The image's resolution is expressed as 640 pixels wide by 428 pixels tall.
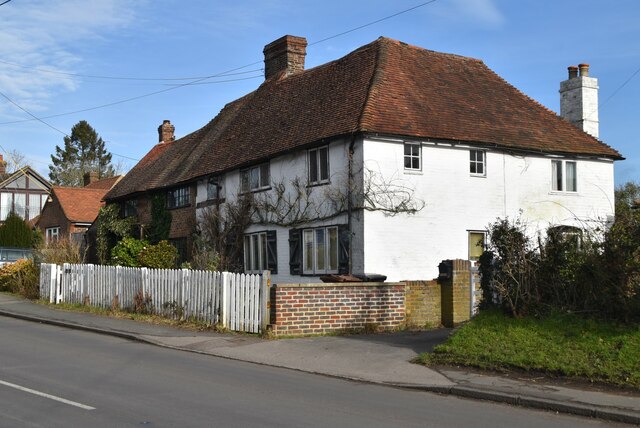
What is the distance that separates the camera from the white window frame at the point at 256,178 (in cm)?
2492

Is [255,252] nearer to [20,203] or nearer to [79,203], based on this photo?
[79,203]

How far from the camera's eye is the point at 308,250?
75.8ft

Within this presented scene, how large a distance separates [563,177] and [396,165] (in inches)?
278

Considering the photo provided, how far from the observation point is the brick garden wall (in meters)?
15.8

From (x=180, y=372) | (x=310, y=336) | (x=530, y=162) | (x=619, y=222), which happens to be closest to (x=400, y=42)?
(x=530, y=162)

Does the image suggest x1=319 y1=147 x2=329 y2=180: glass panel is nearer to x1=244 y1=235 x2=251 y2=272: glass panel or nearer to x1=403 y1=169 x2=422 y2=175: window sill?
x1=403 y1=169 x2=422 y2=175: window sill

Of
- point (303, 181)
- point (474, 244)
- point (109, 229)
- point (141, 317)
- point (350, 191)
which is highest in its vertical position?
point (303, 181)

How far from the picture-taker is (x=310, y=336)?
15766 millimetres

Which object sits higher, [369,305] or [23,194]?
[23,194]

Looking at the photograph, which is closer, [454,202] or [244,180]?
[454,202]

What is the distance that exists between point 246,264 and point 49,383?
637 inches

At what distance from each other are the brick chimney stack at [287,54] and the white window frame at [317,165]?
8212 millimetres

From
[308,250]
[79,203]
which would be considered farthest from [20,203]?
[308,250]

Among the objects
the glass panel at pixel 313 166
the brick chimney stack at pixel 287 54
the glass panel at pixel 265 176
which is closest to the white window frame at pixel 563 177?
the glass panel at pixel 313 166
